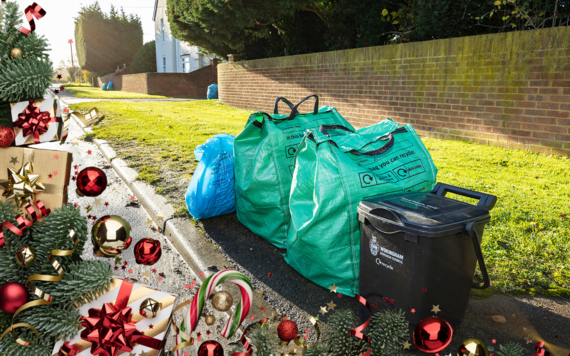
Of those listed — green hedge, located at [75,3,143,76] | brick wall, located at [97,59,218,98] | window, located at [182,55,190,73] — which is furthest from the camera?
green hedge, located at [75,3,143,76]

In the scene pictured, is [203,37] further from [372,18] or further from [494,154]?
[494,154]

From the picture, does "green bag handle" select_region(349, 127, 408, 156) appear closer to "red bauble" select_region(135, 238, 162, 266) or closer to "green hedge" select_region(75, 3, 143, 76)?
"red bauble" select_region(135, 238, 162, 266)

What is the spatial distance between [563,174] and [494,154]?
48.8 inches

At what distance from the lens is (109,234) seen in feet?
5.55

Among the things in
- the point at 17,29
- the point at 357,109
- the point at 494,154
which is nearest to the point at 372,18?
the point at 357,109

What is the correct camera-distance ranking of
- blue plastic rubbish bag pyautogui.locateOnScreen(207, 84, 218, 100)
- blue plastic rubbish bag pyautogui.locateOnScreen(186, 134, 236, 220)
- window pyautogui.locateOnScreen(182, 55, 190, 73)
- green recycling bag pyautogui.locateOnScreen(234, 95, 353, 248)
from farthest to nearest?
window pyautogui.locateOnScreen(182, 55, 190, 73), blue plastic rubbish bag pyautogui.locateOnScreen(207, 84, 218, 100), blue plastic rubbish bag pyautogui.locateOnScreen(186, 134, 236, 220), green recycling bag pyautogui.locateOnScreen(234, 95, 353, 248)

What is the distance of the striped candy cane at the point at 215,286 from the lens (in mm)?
1505

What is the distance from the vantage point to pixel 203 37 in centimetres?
1570

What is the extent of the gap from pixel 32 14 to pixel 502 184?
16.1 ft

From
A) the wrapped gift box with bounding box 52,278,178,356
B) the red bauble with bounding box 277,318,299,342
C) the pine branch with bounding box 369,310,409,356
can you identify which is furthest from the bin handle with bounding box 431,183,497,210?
the wrapped gift box with bounding box 52,278,178,356

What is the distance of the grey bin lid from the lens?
71.1 inches

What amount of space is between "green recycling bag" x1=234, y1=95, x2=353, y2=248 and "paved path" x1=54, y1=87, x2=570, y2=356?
0.23 metres

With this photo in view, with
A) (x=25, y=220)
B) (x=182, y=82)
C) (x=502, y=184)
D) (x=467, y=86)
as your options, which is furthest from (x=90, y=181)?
(x=182, y=82)

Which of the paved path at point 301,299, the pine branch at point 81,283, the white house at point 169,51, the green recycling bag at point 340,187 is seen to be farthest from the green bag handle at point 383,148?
the white house at point 169,51
